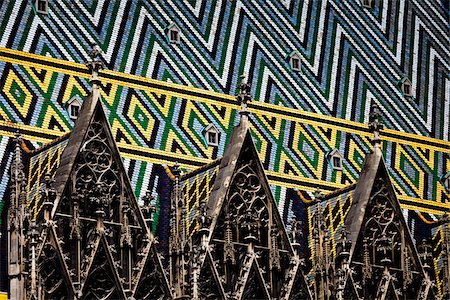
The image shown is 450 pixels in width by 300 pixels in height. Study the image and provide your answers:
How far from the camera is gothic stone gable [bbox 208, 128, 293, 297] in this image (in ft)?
121

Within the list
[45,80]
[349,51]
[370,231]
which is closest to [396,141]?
[349,51]

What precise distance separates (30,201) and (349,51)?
11.4 metres

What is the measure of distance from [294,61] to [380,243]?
20.3 feet

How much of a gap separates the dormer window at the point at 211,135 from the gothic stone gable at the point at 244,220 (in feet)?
7.34

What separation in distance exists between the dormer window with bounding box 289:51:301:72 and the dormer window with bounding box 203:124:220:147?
374 cm

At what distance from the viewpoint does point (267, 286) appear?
37.2m

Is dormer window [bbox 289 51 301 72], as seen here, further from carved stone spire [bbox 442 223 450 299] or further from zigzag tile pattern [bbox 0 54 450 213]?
carved stone spire [bbox 442 223 450 299]

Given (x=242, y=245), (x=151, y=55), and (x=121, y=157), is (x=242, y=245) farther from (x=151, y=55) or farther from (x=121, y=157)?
(x=151, y=55)

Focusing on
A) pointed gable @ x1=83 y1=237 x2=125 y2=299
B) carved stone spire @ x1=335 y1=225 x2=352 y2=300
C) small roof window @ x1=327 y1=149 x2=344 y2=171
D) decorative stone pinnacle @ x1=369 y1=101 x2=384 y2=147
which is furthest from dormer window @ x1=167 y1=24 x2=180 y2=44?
pointed gable @ x1=83 y1=237 x2=125 y2=299

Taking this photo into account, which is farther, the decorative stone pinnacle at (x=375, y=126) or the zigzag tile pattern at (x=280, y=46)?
the zigzag tile pattern at (x=280, y=46)

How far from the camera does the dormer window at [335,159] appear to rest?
42.1 m

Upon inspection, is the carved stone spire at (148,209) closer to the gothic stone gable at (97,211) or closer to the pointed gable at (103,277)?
the gothic stone gable at (97,211)

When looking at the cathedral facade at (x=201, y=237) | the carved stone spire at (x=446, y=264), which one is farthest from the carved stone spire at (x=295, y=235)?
the carved stone spire at (x=446, y=264)

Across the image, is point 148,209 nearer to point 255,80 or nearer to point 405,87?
point 255,80
